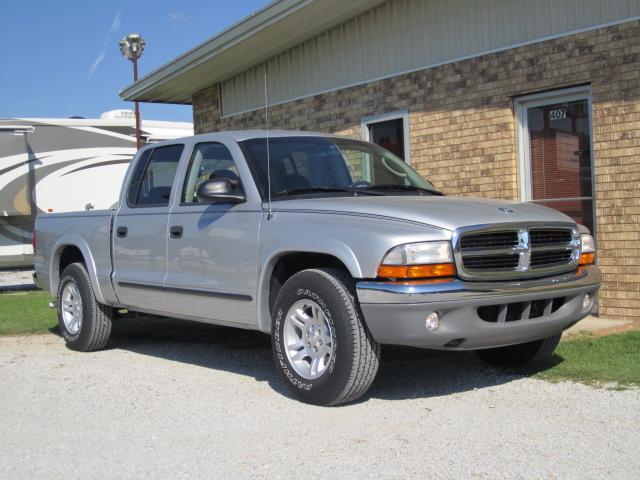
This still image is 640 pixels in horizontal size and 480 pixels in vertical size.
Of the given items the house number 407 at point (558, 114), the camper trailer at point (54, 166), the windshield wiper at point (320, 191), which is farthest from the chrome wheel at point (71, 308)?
the camper trailer at point (54, 166)

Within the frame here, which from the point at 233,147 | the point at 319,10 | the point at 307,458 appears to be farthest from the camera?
the point at 319,10

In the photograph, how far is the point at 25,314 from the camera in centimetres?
1092

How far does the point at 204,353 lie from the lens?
303 inches

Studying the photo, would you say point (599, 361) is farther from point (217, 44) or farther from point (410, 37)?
point (217, 44)

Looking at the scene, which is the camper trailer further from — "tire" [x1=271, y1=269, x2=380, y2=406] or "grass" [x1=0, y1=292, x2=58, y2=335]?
"tire" [x1=271, y1=269, x2=380, y2=406]

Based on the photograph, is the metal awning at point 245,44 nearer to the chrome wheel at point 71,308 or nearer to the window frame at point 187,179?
the window frame at point 187,179

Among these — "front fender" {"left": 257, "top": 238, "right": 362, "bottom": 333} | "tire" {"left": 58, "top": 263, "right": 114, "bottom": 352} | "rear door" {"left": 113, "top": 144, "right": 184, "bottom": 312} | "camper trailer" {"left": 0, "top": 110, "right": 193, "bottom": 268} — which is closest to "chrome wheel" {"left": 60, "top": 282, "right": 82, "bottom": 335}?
"tire" {"left": 58, "top": 263, "right": 114, "bottom": 352}

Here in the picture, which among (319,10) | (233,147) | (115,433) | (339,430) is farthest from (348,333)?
(319,10)

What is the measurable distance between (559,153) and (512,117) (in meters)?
0.67

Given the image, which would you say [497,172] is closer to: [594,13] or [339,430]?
[594,13]

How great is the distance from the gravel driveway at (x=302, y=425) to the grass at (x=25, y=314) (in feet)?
8.54

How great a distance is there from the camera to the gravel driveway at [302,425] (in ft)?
13.8

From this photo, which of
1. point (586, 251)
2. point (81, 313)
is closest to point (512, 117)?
point (586, 251)

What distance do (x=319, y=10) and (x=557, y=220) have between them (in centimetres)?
592
